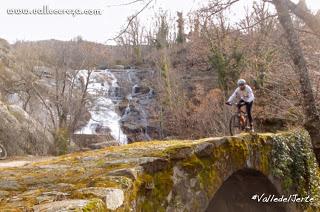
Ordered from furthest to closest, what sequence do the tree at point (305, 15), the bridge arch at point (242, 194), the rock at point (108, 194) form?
the tree at point (305, 15), the bridge arch at point (242, 194), the rock at point (108, 194)

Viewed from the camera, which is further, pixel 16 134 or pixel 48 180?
pixel 16 134

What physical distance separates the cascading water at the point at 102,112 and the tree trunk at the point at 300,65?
45.9ft

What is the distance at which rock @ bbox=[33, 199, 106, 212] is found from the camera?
2.54 meters

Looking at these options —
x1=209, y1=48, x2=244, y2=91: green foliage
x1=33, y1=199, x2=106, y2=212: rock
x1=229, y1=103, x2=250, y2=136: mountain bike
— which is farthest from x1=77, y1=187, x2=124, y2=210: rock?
x1=209, y1=48, x2=244, y2=91: green foliage

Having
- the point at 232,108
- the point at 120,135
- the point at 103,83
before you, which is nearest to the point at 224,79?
the point at 232,108

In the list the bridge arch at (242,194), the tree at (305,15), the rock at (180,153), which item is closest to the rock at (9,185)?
the rock at (180,153)

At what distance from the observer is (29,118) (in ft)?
61.2

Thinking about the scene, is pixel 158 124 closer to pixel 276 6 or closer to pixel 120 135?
pixel 120 135

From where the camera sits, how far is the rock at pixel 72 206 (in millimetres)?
2541

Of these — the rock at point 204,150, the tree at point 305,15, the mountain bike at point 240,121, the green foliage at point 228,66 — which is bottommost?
the rock at point 204,150

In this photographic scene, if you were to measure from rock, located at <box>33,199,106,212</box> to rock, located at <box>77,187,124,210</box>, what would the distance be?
0.45 ft

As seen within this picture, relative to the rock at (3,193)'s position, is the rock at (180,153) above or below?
above

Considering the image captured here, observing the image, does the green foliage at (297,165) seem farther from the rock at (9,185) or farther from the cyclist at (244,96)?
the rock at (9,185)

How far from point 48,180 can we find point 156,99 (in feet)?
79.1
